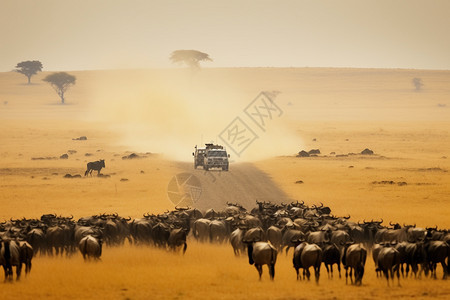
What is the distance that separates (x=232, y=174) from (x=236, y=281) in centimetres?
3195

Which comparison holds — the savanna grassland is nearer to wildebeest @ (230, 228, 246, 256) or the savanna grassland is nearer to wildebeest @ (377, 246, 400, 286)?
wildebeest @ (230, 228, 246, 256)

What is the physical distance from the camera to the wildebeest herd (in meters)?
25.9

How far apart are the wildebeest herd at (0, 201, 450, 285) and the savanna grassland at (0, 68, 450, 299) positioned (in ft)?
2.13

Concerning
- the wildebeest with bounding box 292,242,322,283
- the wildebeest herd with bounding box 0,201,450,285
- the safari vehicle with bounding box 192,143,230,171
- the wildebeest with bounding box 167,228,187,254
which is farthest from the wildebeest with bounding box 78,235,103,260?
the safari vehicle with bounding box 192,143,230,171

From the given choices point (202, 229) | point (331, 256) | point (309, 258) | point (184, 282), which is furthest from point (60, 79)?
point (309, 258)

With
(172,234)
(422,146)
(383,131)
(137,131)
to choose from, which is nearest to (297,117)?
(383,131)

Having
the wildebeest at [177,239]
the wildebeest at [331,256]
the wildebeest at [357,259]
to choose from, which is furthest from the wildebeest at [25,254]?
the wildebeest at [357,259]

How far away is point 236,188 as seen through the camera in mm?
51094

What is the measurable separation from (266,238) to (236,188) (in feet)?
61.7

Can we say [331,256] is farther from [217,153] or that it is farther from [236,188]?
[217,153]

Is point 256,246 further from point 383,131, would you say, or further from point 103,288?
point 383,131

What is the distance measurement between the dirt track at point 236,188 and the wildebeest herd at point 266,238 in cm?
678

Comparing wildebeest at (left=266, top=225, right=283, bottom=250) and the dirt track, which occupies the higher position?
the dirt track

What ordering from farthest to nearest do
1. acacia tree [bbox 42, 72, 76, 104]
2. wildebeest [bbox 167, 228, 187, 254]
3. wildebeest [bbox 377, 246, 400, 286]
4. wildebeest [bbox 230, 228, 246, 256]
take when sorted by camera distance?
acacia tree [bbox 42, 72, 76, 104] → wildebeest [bbox 167, 228, 187, 254] → wildebeest [bbox 230, 228, 246, 256] → wildebeest [bbox 377, 246, 400, 286]
